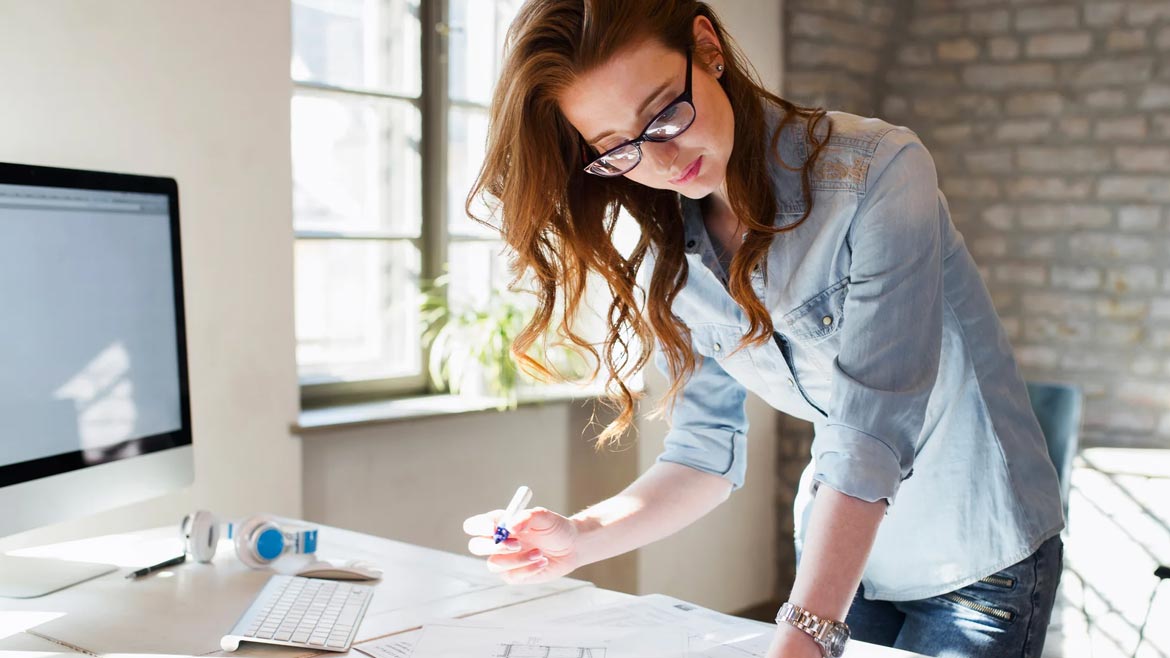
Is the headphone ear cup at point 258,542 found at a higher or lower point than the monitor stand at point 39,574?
higher

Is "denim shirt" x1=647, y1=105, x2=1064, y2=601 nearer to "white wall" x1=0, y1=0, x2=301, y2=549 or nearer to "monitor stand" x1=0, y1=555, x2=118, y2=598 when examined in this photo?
"monitor stand" x1=0, y1=555, x2=118, y2=598

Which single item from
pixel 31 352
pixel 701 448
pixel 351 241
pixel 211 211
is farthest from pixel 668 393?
pixel 351 241

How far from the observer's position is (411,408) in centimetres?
299

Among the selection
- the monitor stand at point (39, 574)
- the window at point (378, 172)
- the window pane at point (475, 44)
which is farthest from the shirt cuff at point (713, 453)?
the window pane at point (475, 44)

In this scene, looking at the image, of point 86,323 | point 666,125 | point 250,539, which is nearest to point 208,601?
point 250,539

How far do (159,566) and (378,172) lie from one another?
5.76 ft

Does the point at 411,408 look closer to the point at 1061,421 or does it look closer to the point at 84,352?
the point at 84,352

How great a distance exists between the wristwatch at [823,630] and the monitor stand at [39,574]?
1.00 m

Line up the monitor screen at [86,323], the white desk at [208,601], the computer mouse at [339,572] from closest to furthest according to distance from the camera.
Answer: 1. the white desk at [208,601]
2. the monitor screen at [86,323]
3. the computer mouse at [339,572]

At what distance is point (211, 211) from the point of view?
2.34 meters

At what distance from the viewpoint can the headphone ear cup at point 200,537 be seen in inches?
64.6

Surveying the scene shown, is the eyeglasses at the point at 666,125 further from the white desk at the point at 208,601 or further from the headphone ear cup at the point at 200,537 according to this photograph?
the headphone ear cup at the point at 200,537

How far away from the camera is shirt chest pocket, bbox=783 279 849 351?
126 cm

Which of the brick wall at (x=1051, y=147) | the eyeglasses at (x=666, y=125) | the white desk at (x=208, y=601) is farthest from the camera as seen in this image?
the brick wall at (x=1051, y=147)
